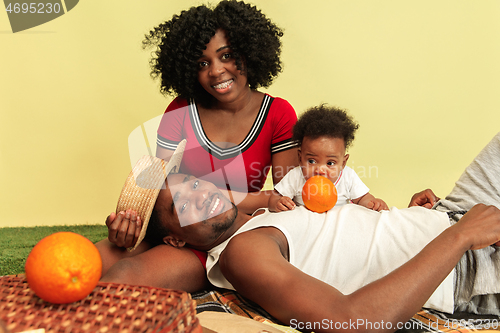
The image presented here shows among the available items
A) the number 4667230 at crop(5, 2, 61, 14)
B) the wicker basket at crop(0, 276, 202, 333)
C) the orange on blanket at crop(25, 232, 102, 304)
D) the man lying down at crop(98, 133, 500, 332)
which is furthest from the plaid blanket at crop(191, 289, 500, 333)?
the number 4667230 at crop(5, 2, 61, 14)

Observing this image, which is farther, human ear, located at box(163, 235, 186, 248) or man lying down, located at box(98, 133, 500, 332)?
human ear, located at box(163, 235, 186, 248)

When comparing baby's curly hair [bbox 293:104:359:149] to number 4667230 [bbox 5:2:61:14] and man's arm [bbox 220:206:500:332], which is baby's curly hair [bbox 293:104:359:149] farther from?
number 4667230 [bbox 5:2:61:14]

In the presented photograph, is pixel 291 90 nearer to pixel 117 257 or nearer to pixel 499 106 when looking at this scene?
pixel 499 106

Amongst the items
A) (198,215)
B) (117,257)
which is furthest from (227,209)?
(117,257)

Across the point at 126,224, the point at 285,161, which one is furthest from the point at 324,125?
the point at 126,224

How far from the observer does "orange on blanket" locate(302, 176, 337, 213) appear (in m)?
2.31

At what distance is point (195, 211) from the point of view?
2240mm

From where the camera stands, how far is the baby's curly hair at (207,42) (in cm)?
278

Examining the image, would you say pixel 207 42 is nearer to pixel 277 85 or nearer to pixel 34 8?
pixel 277 85

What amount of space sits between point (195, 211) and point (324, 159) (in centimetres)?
105

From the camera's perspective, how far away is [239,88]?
9.63ft

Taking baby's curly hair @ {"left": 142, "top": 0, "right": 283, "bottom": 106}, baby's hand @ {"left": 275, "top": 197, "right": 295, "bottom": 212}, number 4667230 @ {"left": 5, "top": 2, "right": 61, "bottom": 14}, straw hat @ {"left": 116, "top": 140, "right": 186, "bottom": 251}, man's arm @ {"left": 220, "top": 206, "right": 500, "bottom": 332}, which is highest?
number 4667230 @ {"left": 5, "top": 2, "right": 61, "bottom": 14}

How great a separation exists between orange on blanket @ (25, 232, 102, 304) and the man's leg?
1802 mm

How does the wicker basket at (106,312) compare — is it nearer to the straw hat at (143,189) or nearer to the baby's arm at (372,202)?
the straw hat at (143,189)
